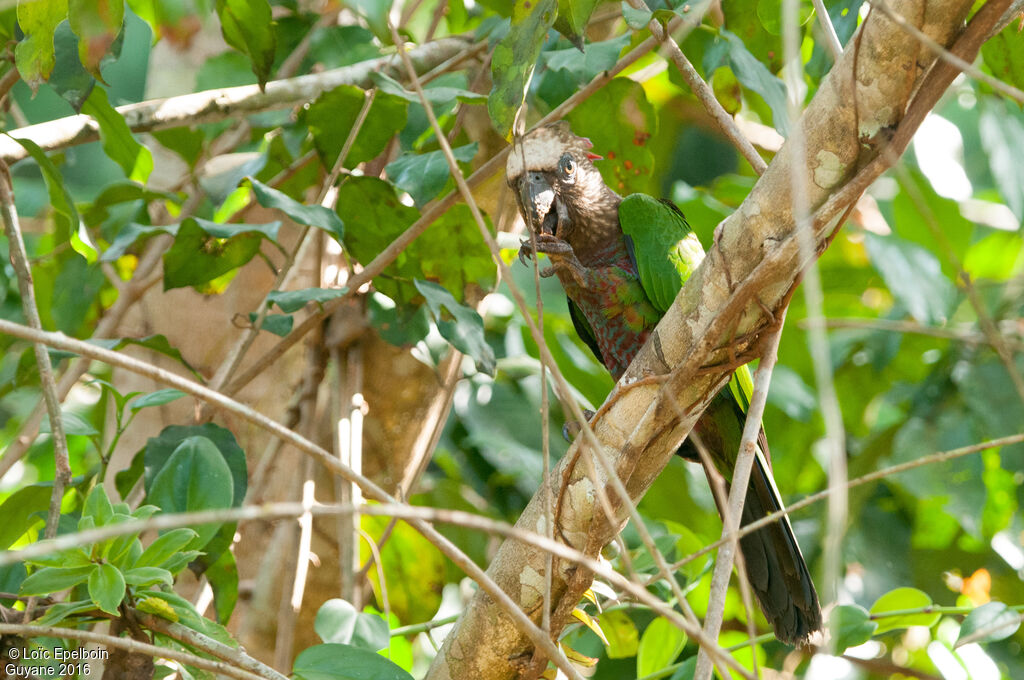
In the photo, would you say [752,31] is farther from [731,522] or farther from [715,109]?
[731,522]

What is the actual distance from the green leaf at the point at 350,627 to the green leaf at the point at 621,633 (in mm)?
660

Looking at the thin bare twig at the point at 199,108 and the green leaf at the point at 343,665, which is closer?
the green leaf at the point at 343,665

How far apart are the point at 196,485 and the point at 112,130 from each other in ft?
2.49

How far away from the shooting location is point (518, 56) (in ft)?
3.86

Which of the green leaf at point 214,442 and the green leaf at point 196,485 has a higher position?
the green leaf at point 196,485

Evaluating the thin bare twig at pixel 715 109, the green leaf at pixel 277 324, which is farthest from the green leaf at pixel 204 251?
the thin bare twig at pixel 715 109

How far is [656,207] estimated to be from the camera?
1.98 metres

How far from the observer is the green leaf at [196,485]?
56.2 inches

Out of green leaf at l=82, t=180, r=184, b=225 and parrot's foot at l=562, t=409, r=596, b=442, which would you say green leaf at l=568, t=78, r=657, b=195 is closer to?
parrot's foot at l=562, t=409, r=596, b=442

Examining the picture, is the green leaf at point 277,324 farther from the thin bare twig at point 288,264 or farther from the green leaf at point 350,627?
the green leaf at point 350,627

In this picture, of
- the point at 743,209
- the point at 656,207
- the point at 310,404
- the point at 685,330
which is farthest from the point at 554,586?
the point at 310,404

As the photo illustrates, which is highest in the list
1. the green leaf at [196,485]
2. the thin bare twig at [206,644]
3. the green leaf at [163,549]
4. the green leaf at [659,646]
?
the green leaf at [163,549]

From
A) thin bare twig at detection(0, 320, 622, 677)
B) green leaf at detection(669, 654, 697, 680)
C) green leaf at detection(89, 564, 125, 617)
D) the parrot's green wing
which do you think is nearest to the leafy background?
green leaf at detection(89, 564, 125, 617)

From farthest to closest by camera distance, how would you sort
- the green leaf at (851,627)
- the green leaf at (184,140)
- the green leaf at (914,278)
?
the green leaf at (914,278) → the green leaf at (184,140) → the green leaf at (851,627)
